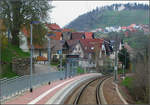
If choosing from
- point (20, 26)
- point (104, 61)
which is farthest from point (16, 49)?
point (104, 61)

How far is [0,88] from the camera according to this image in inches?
489

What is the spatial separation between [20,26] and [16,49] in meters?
3.21

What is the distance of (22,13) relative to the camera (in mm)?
27844

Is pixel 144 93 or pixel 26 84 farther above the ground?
pixel 26 84

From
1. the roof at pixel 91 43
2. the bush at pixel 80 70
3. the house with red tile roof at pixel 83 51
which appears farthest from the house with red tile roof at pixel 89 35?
the house with red tile roof at pixel 83 51

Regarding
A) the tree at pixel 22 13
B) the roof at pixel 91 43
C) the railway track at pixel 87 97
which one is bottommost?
the railway track at pixel 87 97

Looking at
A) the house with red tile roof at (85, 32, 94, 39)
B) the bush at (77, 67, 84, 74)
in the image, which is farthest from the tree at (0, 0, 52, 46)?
the bush at (77, 67, 84, 74)

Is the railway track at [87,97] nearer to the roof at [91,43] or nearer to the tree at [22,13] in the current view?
the tree at [22,13]

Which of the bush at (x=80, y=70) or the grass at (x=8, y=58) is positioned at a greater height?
the grass at (x=8, y=58)

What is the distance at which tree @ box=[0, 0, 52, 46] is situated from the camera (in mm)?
26416

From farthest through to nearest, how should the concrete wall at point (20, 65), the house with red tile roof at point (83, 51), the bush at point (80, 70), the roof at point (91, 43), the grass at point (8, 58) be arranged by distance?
the house with red tile roof at point (83, 51)
the bush at point (80, 70)
the roof at point (91, 43)
the concrete wall at point (20, 65)
the grass at point (8, 58)

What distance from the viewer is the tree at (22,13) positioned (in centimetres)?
2642

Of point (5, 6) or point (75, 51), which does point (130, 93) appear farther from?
point (75, 51)

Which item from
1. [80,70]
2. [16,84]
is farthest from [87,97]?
[80,70]
